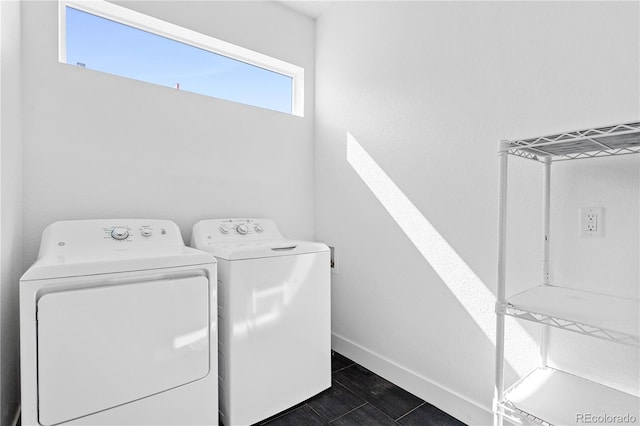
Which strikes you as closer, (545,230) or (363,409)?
(545,230)

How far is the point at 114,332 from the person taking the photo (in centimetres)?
120

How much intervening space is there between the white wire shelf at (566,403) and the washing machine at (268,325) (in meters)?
0.94

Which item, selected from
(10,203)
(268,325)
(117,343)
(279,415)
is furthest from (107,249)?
(279,415)

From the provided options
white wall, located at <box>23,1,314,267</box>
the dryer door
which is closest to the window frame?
white wall, located at <box>23,1,314,267</box>

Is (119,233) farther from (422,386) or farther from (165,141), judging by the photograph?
(422,386)

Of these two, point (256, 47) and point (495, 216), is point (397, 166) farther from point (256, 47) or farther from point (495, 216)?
point (256, 47)

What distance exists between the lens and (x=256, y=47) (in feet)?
7.45

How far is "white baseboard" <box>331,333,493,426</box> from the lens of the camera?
4.96 feet

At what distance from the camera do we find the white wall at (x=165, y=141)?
5.15 ft

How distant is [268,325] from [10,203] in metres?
1.19

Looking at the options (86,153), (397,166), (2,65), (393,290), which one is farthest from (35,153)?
(393,290)

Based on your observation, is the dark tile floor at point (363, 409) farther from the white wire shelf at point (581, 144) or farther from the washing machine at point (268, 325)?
the white wire shelf at point (581, 144)

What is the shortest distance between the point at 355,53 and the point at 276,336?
73.4 inches

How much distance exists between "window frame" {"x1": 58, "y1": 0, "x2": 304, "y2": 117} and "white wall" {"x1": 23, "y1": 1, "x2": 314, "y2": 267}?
46 millimetres
